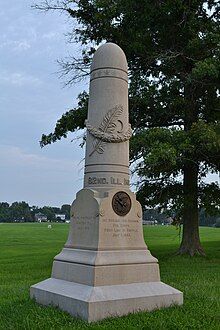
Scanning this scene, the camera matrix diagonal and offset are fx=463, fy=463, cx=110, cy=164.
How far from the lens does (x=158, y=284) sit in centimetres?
715

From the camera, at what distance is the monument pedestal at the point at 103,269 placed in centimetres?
636

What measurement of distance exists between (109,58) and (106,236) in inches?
118

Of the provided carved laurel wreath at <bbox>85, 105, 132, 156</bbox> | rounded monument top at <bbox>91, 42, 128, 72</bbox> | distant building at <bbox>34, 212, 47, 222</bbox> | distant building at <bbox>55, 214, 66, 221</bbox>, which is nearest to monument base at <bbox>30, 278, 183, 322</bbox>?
carved laurel wreath at <bbox>85, 105, 132, 156</bbox>

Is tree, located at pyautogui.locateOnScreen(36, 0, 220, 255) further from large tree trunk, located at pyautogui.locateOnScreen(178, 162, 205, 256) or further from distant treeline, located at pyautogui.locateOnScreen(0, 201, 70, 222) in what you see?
distant treeline, located at pyautogui.locateOnScreen(0, 201, 70, 222)

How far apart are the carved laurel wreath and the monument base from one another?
220 centimetres

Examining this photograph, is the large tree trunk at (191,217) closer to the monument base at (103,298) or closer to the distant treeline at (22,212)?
the monument base at (103,298)

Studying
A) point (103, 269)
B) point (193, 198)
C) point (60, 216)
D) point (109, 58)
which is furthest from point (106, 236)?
point (60, 216)

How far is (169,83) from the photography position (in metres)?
17.0

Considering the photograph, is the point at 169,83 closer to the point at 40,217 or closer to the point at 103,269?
the point at 103,269

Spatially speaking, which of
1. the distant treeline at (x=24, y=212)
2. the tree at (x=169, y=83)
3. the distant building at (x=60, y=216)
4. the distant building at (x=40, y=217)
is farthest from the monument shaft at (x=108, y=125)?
the distant building at (x=60, y=216)

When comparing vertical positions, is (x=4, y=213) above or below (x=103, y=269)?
above

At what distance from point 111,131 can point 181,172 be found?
9.43 metres

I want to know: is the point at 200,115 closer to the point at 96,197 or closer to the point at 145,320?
the point at 96,197

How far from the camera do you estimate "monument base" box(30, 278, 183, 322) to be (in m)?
6.15
